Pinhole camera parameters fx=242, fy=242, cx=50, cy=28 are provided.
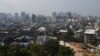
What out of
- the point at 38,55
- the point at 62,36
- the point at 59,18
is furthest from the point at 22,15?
the point at 38,55

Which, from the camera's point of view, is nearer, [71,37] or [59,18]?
[71,37]

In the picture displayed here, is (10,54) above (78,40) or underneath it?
above

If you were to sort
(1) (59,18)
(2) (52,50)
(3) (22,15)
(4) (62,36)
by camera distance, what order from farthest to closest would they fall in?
(3) (22,15) < (1) (59,18) < (4) (62,36) < (2) (52,50)

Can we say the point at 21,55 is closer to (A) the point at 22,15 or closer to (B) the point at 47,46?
(B) the point at 47,46

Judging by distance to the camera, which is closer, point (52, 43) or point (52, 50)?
point (52, 50)

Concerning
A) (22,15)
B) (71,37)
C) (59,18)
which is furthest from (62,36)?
(22,15)

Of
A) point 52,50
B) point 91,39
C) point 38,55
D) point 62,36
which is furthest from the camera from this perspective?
point 62,36

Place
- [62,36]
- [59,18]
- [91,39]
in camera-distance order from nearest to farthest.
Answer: [91,39] < [62,36] < [59,18]

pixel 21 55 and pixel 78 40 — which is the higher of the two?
pixel 21 55

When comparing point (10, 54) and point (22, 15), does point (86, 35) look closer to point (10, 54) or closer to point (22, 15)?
point (10, 54)
